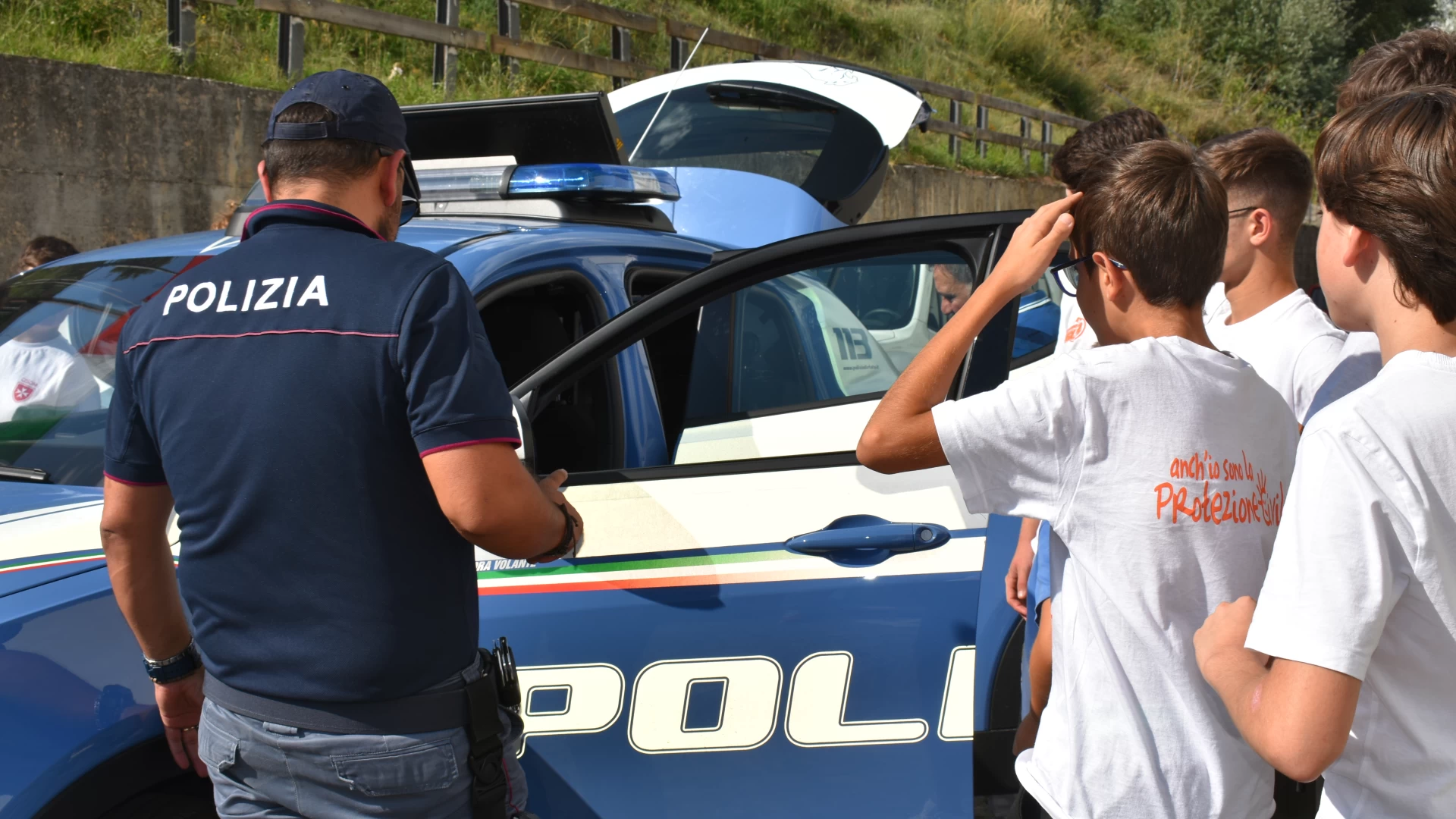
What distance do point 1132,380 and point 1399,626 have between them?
52 centimetres

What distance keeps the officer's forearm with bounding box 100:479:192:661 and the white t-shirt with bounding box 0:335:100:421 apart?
35.5 inches

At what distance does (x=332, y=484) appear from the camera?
1623 millimetres

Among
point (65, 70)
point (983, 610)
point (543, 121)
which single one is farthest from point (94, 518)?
point (65, 70)

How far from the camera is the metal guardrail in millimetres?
8469

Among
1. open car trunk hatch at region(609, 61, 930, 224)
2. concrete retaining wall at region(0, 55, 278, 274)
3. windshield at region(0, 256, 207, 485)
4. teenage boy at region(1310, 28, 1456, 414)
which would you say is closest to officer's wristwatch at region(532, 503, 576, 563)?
windshield at region(0, 256, 207, 485)

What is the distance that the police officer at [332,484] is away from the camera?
1.61 metres

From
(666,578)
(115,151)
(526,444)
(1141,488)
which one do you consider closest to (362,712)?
(526,444)

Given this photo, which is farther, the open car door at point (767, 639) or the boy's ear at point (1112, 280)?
the open car door at point (767, 639)

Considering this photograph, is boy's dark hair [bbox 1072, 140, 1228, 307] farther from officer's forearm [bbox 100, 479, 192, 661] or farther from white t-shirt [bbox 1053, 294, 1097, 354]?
officer's forearm [bbox 100, 479, 192, 661]

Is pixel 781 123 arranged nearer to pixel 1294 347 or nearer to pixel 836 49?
pixel 1294 347

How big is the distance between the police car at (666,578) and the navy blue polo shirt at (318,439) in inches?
7.6

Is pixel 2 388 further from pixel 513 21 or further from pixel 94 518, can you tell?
pixel 513 21

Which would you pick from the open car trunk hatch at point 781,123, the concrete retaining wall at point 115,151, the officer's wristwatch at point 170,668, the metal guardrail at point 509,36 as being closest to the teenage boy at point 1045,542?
the officer's wristwatch at point 170,668

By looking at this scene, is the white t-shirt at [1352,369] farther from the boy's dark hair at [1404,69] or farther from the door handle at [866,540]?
the door handle at [866,540]
